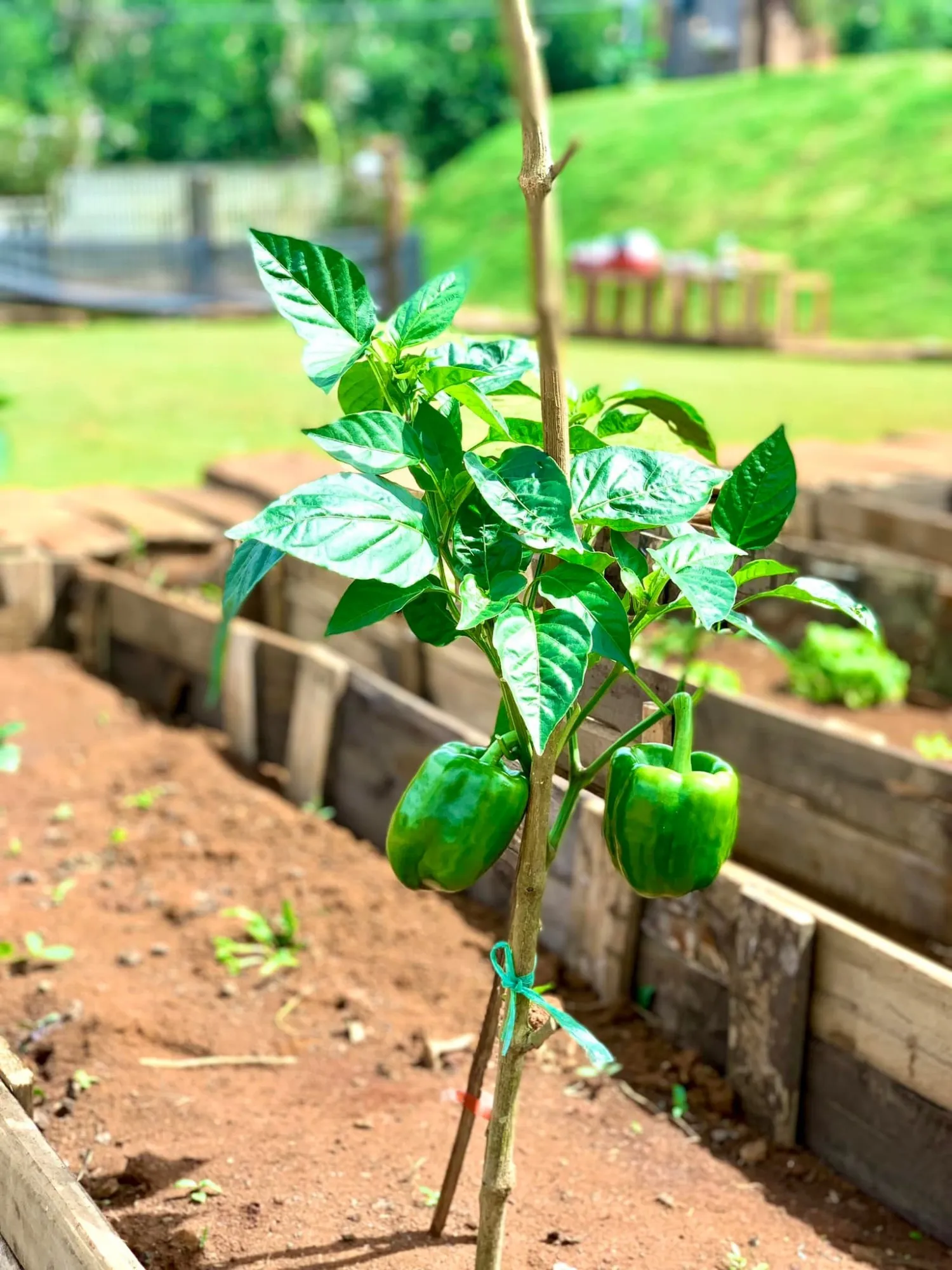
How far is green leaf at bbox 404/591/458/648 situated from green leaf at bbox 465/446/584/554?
209mm

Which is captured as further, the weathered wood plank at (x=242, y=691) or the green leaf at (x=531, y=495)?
the weathered wood plank at (x=242, y=691)

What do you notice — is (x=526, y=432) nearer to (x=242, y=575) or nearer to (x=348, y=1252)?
(x=242, y=575)

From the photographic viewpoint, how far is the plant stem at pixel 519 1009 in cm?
178

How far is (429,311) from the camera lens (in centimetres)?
177

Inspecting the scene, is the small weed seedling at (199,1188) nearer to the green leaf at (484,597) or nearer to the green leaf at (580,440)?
the green leaf at (484,597)

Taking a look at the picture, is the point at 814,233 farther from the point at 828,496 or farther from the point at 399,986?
the point at 399,986

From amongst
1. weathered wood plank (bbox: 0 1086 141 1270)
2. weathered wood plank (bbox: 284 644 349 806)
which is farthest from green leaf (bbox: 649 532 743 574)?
weathered wood plank (bbox: 284 644 349 806)

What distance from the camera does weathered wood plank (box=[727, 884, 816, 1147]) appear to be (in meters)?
2.64

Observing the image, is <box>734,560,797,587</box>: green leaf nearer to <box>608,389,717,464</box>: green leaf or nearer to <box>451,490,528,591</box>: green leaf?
<box>608,389,717,464</box>: green leaf

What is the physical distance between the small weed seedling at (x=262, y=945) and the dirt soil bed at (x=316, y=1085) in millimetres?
33

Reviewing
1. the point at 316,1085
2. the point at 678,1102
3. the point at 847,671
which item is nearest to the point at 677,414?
the point at 678,1102

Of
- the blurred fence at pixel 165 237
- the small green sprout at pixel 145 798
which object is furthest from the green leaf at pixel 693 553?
the blurred fence at pixel 165 237

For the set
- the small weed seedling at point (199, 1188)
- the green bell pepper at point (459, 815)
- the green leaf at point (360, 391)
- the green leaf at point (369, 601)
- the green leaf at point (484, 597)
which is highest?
the green leaf at point (360, 391)

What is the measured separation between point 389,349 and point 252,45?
53.1 metres
